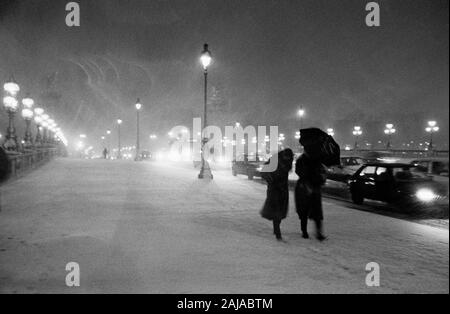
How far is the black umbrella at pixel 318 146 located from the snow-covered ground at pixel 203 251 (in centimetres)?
163

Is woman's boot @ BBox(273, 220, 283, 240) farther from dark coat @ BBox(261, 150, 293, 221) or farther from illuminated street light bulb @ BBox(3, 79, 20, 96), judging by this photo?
illuminated street light bulb @ BBox(3, 79, 20, 96)

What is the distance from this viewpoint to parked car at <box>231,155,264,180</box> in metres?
21.5

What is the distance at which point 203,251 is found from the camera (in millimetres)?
6418

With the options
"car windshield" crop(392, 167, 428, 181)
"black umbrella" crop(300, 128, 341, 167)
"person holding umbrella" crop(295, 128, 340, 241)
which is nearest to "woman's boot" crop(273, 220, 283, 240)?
"person holding umbrella" crop(295, 128, 340, 241)

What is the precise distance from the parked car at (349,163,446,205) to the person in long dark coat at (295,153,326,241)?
5503 millimetres

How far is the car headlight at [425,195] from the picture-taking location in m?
11.4

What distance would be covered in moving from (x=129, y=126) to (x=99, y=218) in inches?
5994

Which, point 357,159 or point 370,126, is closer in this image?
point 357,159

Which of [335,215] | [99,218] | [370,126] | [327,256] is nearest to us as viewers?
[327,256]

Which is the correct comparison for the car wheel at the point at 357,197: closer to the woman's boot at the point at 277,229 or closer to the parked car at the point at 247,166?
the woman's boot at the point at 277,229

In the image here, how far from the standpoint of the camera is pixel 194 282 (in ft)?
16.2

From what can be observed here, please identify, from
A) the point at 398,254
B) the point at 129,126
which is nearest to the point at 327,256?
the point at 398,254

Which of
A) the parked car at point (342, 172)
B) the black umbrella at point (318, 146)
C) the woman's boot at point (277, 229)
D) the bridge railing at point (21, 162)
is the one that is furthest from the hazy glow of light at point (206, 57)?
the woman's boot at point (277, 229)
